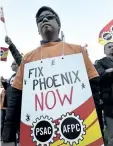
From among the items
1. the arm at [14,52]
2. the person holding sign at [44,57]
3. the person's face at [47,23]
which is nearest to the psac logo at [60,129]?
the person holding sign at [44,57]

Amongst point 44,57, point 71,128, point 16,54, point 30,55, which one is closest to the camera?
point 71,128

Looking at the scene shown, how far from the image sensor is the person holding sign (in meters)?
2.94

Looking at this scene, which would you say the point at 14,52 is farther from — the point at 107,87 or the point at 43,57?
the point at 43,57

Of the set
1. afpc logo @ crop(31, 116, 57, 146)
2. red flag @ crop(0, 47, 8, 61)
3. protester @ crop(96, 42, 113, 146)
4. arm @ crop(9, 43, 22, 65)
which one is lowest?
afpc logo @ crop(31, 116, 57, 146)

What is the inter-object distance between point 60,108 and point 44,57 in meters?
0.47

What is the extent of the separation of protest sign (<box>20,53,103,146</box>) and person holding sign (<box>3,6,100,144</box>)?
0.11 feet

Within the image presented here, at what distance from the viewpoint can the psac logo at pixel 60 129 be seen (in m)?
2.63

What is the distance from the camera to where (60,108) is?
2686mm

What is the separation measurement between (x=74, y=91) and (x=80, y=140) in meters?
0.34

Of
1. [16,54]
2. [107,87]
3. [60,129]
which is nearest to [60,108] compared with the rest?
[60,129]

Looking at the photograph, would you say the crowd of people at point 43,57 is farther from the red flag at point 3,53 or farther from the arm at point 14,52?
the red flag at point 3,53

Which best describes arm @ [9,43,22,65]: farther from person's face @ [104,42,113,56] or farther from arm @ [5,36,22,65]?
person's face @ [104,42,113,56]

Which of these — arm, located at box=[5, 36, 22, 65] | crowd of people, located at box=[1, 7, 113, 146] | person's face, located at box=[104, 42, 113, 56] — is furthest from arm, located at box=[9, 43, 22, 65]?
crowd of people, located at box=[1, 7, 113, 146]

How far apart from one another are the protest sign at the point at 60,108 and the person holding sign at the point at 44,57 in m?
0.03
